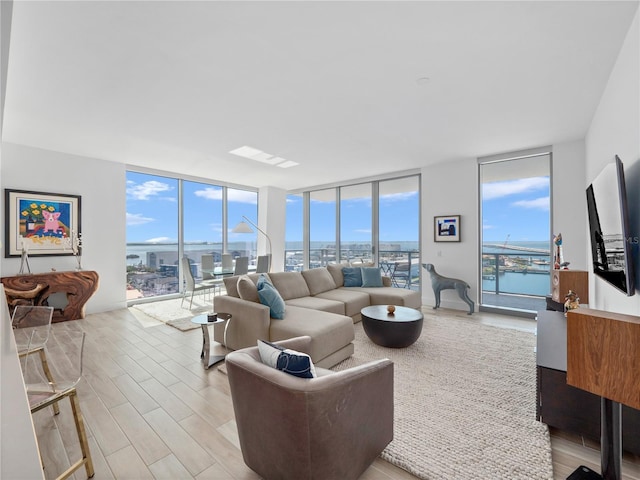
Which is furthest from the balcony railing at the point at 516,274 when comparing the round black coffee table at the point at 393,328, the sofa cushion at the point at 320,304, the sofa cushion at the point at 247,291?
the sofa cushion at the point at 247,291

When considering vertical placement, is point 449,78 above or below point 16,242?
above

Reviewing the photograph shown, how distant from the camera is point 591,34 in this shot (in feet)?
6.56

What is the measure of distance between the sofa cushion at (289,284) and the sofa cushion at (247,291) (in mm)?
782

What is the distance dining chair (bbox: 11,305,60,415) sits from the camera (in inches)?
76.7

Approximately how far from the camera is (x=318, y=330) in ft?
8.87

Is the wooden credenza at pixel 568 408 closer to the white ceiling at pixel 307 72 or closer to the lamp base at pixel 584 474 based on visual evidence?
the lamp base at pixel 584 474

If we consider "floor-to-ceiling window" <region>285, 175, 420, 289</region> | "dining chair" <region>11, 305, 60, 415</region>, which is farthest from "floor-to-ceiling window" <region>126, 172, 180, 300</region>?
"dining chair" <region>11, 305, 60, 415</region>

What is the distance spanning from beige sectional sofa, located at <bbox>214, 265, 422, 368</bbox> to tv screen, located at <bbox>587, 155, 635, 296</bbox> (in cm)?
212

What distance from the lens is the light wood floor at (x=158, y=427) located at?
5.20ft

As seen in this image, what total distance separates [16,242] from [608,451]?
6638 mm

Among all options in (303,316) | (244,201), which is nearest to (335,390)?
(303,316)

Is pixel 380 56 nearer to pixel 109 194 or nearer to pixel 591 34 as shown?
pixel 591 34

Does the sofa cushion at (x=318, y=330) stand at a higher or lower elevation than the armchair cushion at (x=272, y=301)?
lower

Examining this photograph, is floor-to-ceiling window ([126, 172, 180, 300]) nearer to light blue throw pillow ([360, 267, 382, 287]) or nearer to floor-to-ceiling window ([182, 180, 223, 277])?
floor-to-ceiling window ([182, 180, 223, 277])
